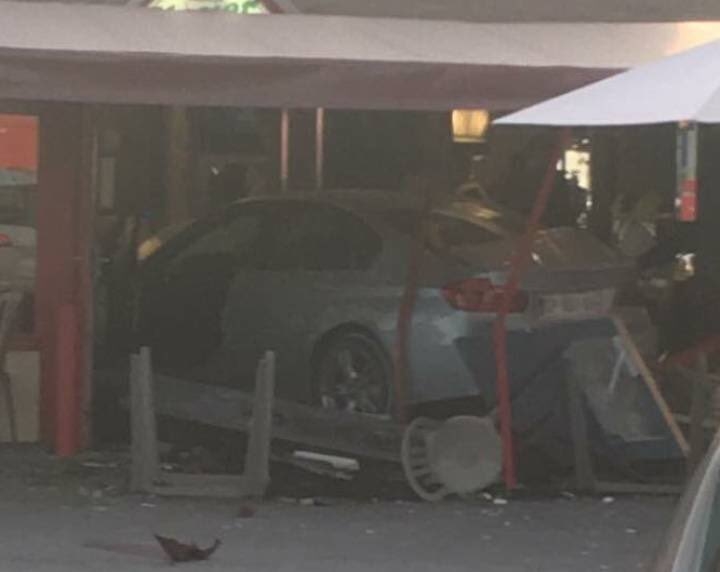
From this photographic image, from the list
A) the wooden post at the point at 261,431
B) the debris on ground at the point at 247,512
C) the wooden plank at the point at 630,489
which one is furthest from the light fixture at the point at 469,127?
the debris on ground at the point at 247,512

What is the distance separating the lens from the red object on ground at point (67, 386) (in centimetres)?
1011

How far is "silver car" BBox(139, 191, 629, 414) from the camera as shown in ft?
33.0

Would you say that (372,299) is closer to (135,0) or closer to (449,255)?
(449,255)

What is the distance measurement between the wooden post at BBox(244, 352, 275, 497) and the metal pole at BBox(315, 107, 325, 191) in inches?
167

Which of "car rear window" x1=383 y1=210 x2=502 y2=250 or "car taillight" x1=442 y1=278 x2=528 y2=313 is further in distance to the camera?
"car rear window" x1=383 y1=210 x2=502 y2=250

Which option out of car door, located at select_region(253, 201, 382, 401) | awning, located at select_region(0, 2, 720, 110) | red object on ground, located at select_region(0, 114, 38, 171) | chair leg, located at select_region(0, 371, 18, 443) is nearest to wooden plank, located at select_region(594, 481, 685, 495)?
car door, located at select_region(253, 201, 382, 401)

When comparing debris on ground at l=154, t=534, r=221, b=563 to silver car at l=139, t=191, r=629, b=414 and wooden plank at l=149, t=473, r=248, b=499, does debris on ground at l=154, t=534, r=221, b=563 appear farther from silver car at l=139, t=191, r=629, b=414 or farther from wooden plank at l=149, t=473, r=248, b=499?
silver car at l=139, t=191, r=629, b=414

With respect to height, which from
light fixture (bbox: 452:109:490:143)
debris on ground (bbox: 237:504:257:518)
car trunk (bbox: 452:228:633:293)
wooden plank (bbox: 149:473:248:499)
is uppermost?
light fixture (bbox: 452:109:490:143)

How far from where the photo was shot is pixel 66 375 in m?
10.2

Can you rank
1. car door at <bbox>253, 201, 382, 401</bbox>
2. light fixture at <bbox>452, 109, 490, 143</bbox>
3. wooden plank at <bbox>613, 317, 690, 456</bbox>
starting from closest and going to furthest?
wooden plank at <bbox>613, 317, 690, 456</bbox> < car door at <bbox>253, 201, 382, 401</bbox> < light fixture at <bbox>452, 109, 490, 143</bbox>

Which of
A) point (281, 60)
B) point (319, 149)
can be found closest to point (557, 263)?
point (281, 60)

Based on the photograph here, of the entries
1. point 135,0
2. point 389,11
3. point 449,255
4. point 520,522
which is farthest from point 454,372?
point 135,0

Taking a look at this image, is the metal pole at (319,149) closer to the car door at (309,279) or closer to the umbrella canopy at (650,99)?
the car door at (309,279)

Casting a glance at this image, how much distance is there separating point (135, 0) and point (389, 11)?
1364mm
